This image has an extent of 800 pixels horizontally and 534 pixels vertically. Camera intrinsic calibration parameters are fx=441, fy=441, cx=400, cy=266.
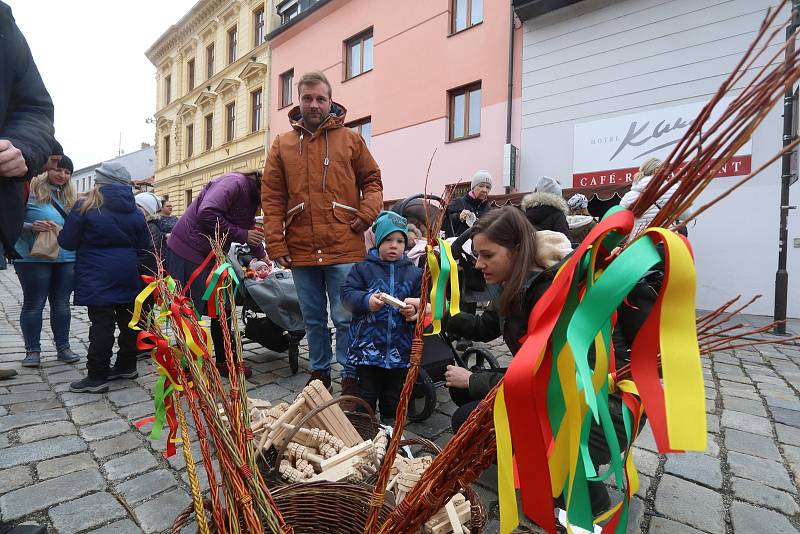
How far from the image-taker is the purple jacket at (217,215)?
312cm

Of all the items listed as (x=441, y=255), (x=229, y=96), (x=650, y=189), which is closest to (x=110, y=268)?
(x=441, y=255)

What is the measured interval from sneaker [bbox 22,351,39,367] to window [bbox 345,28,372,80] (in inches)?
439

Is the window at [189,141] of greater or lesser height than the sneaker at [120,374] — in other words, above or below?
above

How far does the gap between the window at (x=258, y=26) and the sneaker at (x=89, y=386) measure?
1770 centimetres

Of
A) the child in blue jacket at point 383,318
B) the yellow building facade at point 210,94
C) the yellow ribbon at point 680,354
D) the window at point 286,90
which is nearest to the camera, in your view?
the yellow ribbon at point 680,354

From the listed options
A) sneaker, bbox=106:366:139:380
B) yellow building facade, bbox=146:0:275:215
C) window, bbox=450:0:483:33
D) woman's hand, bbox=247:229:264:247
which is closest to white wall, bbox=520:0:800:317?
window, bbox=450:0:483:33

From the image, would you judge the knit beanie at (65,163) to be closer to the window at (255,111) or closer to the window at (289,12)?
the window at (289,12)

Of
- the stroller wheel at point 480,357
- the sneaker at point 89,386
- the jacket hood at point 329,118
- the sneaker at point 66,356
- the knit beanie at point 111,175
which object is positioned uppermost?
the jacket hood at point 329,118

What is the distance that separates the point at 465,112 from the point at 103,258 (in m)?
8.77

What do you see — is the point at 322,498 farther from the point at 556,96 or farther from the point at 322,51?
the point at 322,51

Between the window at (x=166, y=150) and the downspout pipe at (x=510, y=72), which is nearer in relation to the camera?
the downspout pipe at (x=510, y=72)

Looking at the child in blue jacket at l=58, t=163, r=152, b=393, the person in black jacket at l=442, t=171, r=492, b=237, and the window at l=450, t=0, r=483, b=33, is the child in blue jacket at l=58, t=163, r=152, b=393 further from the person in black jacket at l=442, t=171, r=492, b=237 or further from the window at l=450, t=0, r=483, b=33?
the window at l=450, t=0, r=483, b=33

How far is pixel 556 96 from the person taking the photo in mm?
8547

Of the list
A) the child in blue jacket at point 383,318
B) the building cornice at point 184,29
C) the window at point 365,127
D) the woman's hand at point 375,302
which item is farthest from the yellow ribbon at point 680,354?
the building cornice at point 184,29
